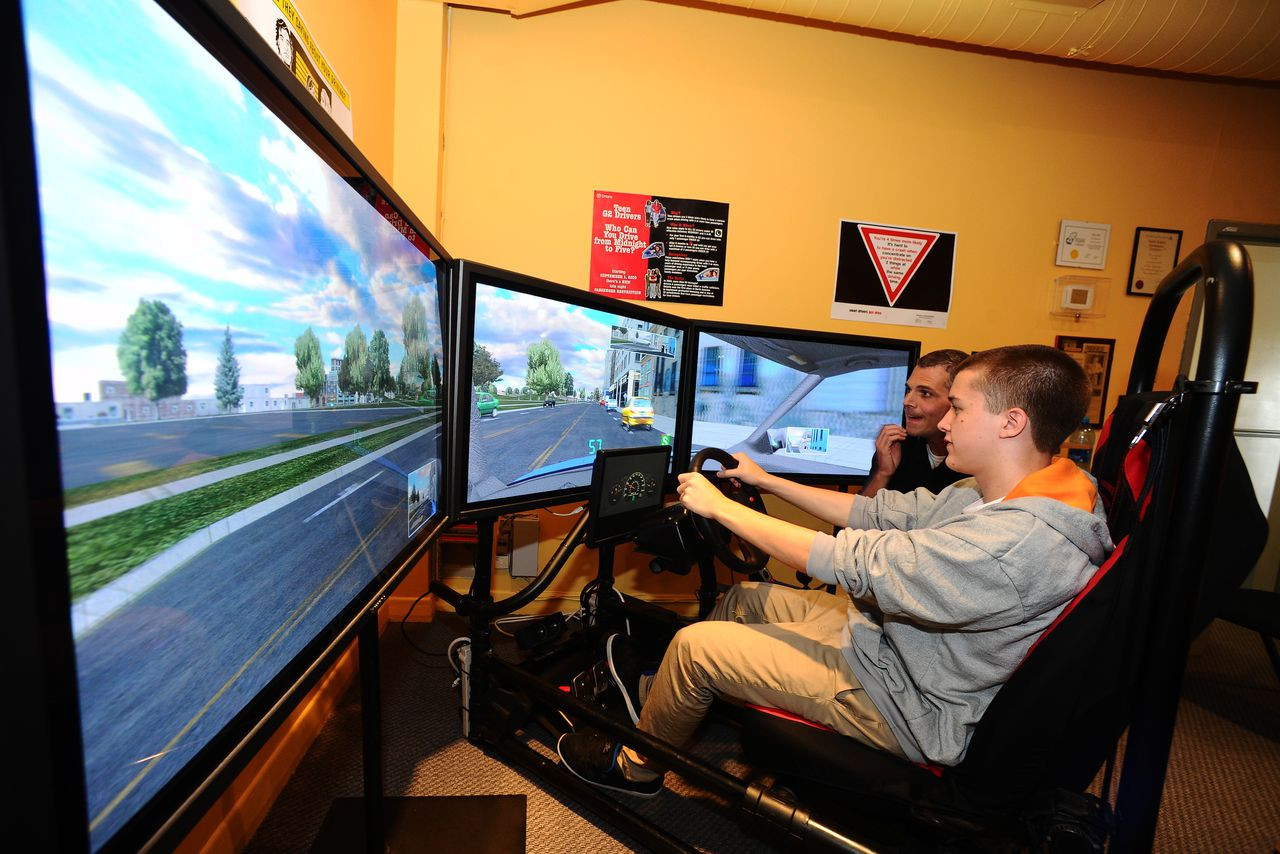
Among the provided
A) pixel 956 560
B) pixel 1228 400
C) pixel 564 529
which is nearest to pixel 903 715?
pixel 956 560

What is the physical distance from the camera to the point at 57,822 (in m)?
0.38

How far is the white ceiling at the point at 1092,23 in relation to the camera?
2102 mm

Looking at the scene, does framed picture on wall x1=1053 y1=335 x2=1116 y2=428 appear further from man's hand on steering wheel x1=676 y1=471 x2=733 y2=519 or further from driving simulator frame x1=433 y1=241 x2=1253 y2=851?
man's hand on steering wheel x1=676 y1=471 x2=733 y2=519

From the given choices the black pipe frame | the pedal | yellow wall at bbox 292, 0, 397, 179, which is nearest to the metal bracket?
the black pipe frame

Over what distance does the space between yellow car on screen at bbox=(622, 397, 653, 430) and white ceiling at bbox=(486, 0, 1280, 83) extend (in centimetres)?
171

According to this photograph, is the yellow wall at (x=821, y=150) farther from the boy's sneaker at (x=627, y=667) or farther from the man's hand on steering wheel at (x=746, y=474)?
the boy's sneaker at (x=627, y=667)

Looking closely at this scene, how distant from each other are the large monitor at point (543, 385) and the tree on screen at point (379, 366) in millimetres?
283

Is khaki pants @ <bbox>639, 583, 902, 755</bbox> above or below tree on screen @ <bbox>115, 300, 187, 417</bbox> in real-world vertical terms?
below

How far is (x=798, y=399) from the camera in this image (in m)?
2.18

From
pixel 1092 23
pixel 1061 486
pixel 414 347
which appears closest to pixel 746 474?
pixel 1061 486

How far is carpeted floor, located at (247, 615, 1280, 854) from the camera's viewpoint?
4.77 feet

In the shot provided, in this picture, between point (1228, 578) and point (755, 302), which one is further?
point (755, 302)

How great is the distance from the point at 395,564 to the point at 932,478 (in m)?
2.01

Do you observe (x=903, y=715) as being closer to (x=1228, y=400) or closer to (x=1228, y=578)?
(x=1228, y=578)
